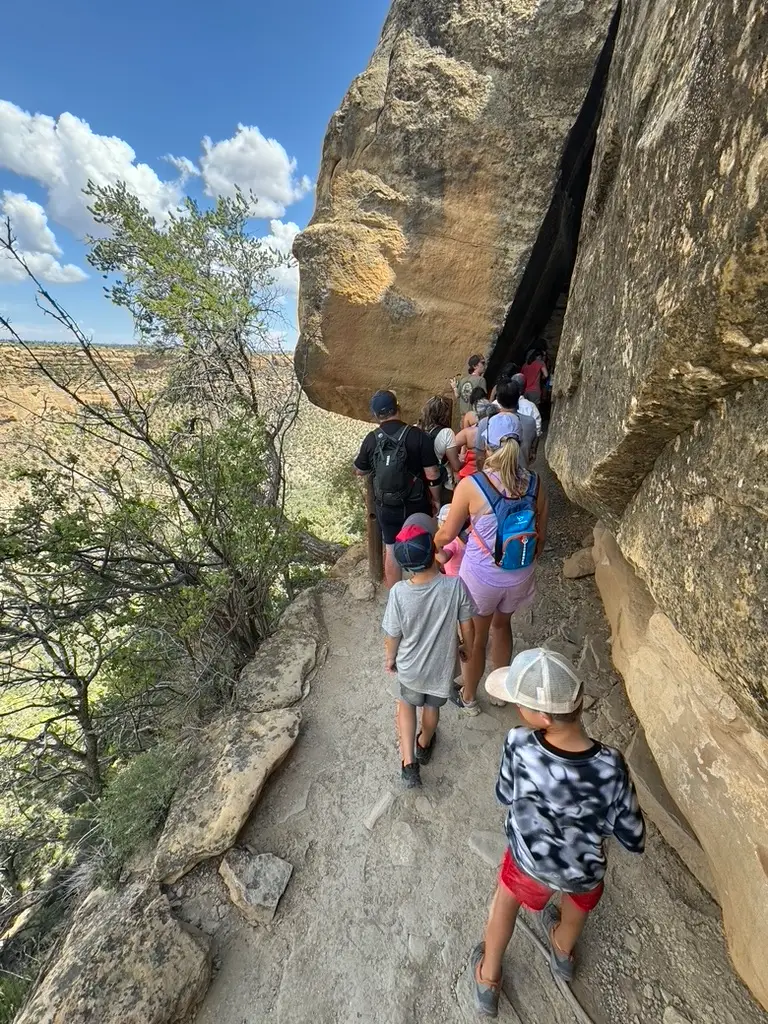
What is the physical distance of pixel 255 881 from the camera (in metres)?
2.56

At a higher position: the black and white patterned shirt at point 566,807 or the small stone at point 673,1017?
the black and white patterned shirt at point 566,807

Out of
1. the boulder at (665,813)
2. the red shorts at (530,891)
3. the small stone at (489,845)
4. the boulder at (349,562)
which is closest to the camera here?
the red shorts at (530,891)

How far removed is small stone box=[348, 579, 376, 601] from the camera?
5.14 metres

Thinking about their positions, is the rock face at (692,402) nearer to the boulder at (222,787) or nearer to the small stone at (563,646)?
the small stone at (563,646)

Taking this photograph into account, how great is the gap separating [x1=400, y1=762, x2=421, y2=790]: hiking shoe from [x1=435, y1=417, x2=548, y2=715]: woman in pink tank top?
735mm

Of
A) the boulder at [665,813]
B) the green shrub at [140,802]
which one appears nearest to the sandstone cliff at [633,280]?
the boulder at [665,813]

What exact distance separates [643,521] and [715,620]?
2.09ft

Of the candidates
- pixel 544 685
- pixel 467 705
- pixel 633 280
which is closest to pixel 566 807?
pixel 544 685

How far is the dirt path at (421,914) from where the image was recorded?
2055 mm

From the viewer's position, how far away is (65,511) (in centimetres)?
367

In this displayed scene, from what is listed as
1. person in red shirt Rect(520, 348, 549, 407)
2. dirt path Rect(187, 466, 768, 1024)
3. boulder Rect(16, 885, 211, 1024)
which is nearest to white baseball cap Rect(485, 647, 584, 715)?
dirt path Rect(187, 466, 768, 1024)

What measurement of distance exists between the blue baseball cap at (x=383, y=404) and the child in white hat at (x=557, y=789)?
2.45 m

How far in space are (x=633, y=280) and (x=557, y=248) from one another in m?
5.04

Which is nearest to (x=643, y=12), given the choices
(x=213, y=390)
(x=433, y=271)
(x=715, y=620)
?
(x=433, y=271)
